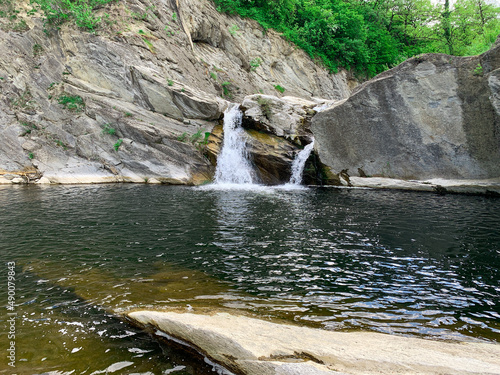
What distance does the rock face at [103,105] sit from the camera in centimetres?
2000

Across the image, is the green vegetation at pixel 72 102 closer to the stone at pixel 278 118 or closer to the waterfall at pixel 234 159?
the waterfall at pixel 234 159

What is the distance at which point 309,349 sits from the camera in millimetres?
3049

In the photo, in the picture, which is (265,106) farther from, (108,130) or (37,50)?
(37,50)

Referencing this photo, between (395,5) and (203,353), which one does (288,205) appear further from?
(395,5)

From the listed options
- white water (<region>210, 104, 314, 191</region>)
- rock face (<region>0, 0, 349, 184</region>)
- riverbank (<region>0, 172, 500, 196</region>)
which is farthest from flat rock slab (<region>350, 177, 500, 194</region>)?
rock face (<region>0, 0, 349, 184</region>)

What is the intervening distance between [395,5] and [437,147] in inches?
1029

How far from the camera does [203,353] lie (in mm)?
3340

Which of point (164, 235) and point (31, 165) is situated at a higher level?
point (31, 165)

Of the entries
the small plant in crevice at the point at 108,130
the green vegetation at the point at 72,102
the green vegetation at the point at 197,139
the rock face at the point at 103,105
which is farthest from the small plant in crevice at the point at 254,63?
the green vegetation at the point at 72,102

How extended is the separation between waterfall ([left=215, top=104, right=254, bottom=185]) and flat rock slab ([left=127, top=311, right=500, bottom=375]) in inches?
655

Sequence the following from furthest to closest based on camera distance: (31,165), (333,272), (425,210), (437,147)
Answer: (31,165) < (437,147) < (425,210) < (333,272)

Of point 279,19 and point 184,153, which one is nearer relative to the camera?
point 184,153

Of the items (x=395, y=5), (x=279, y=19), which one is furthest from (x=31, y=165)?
(x=395, y=5)

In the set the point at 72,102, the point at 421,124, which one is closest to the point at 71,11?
the point at 72,102
